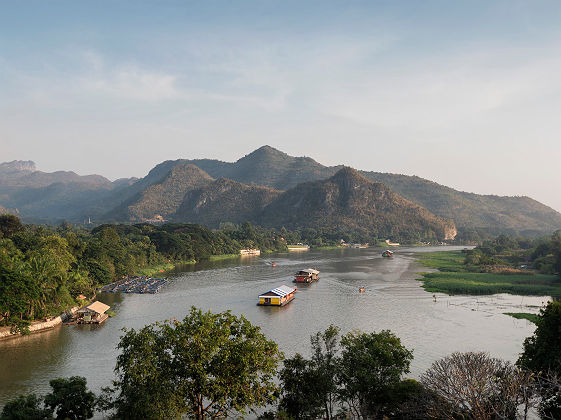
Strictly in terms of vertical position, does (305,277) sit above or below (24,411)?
below

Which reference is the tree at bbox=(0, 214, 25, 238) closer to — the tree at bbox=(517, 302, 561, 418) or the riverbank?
the riverbank

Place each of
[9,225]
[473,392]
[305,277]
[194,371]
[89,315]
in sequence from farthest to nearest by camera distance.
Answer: [305,277], [9,225], [89,315], [194,371], [473,392]

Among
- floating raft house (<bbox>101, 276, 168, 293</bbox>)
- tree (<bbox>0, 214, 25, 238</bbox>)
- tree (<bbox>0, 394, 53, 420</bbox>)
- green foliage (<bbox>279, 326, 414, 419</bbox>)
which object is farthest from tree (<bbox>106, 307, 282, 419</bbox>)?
tree (<bbox>0, 214, 25, 238</bbox>)

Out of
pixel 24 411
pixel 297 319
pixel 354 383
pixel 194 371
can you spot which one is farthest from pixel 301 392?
pixel 297 319

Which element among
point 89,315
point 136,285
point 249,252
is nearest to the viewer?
point 89,315

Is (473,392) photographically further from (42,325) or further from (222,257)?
(222,257)

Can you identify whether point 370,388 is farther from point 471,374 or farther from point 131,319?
point 131,319
